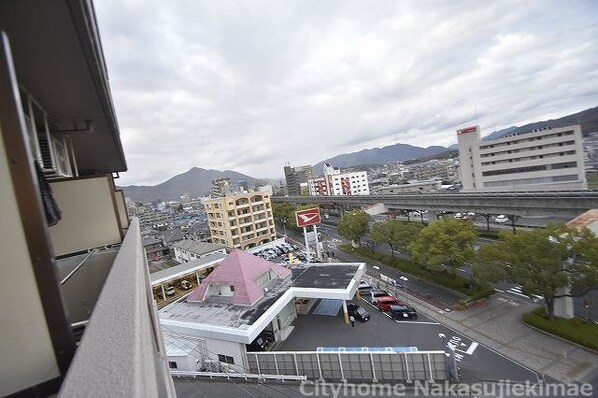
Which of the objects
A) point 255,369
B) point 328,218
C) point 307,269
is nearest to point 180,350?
point 255,369

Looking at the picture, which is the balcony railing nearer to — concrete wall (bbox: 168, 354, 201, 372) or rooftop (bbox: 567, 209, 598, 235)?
concrete wall (bbox: 168, 354, 201, 372)

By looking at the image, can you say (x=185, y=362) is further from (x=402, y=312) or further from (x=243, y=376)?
(x=402, y=312)

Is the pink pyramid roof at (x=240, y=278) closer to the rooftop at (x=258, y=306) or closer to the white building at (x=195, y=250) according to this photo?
the rooftop at (x=258, y=306)

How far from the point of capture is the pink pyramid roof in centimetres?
1461

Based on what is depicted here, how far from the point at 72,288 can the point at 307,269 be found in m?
15.7

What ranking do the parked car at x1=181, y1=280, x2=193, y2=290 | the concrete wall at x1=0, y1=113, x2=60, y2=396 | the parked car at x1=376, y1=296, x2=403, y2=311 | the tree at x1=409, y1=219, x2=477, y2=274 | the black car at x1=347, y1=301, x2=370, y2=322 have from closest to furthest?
1. the concrete wall at x1=0, y1=113, x2=60, y2=396
2. the black car at x1=347, y1=301, x2=370, y2=322
3. the parked car at x1=376, y1=296, x2=403, y2=311
4. the tree at x1=409, y1=219, x2=477, y2=274
5. the parked car at x1=181, y1=280, x2=193, y2=290

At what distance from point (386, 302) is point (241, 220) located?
20593 mm

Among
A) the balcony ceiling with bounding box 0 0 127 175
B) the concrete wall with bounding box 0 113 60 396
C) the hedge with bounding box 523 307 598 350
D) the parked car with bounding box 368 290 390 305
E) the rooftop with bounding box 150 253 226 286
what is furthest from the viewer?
the rooftop with bounding box 150 253 226 286

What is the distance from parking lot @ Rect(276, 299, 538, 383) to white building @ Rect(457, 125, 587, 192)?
2729 cm

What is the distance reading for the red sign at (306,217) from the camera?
2317 cm

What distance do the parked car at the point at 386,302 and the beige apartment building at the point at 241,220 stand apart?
1950 centimetres

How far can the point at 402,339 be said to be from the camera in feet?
41.5

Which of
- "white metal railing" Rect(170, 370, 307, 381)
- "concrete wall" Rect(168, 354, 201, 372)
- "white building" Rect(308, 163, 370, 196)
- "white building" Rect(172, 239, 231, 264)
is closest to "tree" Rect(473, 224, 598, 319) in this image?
"white metal railing" Rect(170, 370, 307, 381)

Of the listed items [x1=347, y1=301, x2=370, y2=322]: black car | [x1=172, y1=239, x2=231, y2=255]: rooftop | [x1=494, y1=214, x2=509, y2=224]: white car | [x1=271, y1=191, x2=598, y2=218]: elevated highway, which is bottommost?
[x1=494, y1=214, x2=509, y2=224]: white car
